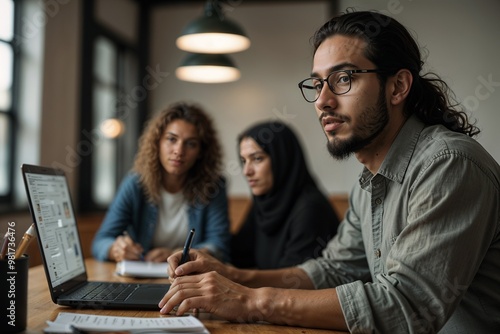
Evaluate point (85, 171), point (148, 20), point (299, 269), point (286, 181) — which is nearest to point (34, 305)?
point (299, 269)

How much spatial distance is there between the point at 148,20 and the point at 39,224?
4.76 metres

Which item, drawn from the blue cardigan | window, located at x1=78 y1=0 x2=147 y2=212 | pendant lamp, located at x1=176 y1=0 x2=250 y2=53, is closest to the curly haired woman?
the blue cardigan

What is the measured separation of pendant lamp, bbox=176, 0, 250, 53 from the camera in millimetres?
2334

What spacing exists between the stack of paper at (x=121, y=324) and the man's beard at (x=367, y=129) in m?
0.55

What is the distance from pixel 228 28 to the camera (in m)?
2.36

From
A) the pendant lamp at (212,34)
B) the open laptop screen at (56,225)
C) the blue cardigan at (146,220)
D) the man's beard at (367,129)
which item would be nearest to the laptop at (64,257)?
the open laptop screen at (56,225)

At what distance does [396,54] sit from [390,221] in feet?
1.41

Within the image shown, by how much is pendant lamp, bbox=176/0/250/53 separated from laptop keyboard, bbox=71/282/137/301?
1.35 metres

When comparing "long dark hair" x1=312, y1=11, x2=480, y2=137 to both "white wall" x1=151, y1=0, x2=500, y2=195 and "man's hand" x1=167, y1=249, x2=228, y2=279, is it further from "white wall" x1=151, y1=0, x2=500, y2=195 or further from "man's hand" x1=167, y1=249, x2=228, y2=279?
"white wall" x1=151, y1=0, x2=500, y2=195

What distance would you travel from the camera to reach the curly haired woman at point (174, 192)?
223cm

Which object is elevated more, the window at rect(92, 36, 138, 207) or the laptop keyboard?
the window at rect(92, 36, 138, 207)

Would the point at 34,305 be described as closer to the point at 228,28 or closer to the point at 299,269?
the point at 299,269

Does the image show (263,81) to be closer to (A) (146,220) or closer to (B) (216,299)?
(A) (146,220)

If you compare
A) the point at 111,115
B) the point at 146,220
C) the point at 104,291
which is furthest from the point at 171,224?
the point at 111,115
